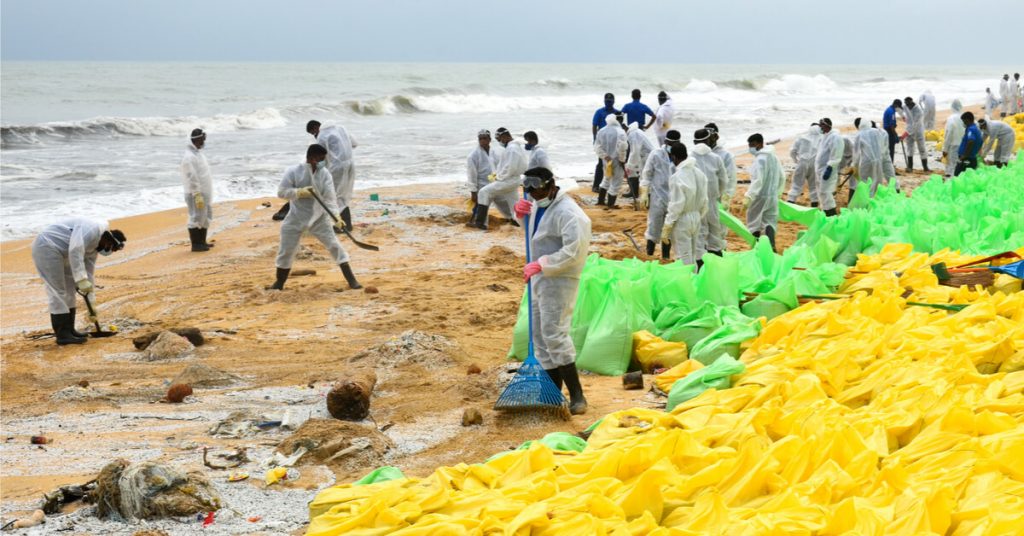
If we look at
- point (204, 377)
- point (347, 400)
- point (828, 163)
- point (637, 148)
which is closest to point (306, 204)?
point (204, 377)

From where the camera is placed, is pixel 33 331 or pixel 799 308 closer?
pixel 799 308

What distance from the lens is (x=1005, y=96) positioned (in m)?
29.9

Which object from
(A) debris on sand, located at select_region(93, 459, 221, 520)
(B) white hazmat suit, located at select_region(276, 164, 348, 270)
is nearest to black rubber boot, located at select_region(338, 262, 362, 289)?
(B) white hazmat suit, located at select_region(276, 164, 348, 270)

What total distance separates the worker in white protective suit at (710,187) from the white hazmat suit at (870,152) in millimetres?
6036

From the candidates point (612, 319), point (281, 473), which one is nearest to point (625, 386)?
point (612, 319)

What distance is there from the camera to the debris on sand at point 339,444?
229 inches

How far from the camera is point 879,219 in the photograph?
10156mm

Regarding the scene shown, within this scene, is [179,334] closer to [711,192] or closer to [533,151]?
[711,192]

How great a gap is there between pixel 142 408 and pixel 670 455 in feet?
13.8

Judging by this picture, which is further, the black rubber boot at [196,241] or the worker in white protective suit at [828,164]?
the worker in white protective suit at [828,164]

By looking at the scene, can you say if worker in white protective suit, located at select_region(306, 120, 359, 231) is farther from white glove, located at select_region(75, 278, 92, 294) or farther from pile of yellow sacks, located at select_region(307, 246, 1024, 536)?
pile of yellow sacks, located at select_region(307, 246, 1024, 536)

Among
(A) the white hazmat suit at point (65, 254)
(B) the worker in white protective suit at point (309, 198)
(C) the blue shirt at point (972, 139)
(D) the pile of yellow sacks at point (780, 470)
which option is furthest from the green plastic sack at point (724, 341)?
(C) the blue shirt at point (972, 139)

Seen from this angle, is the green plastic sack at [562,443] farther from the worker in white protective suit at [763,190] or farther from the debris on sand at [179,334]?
the worker in white protective suit at [763,190]

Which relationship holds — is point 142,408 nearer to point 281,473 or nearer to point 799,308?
point 281,473
